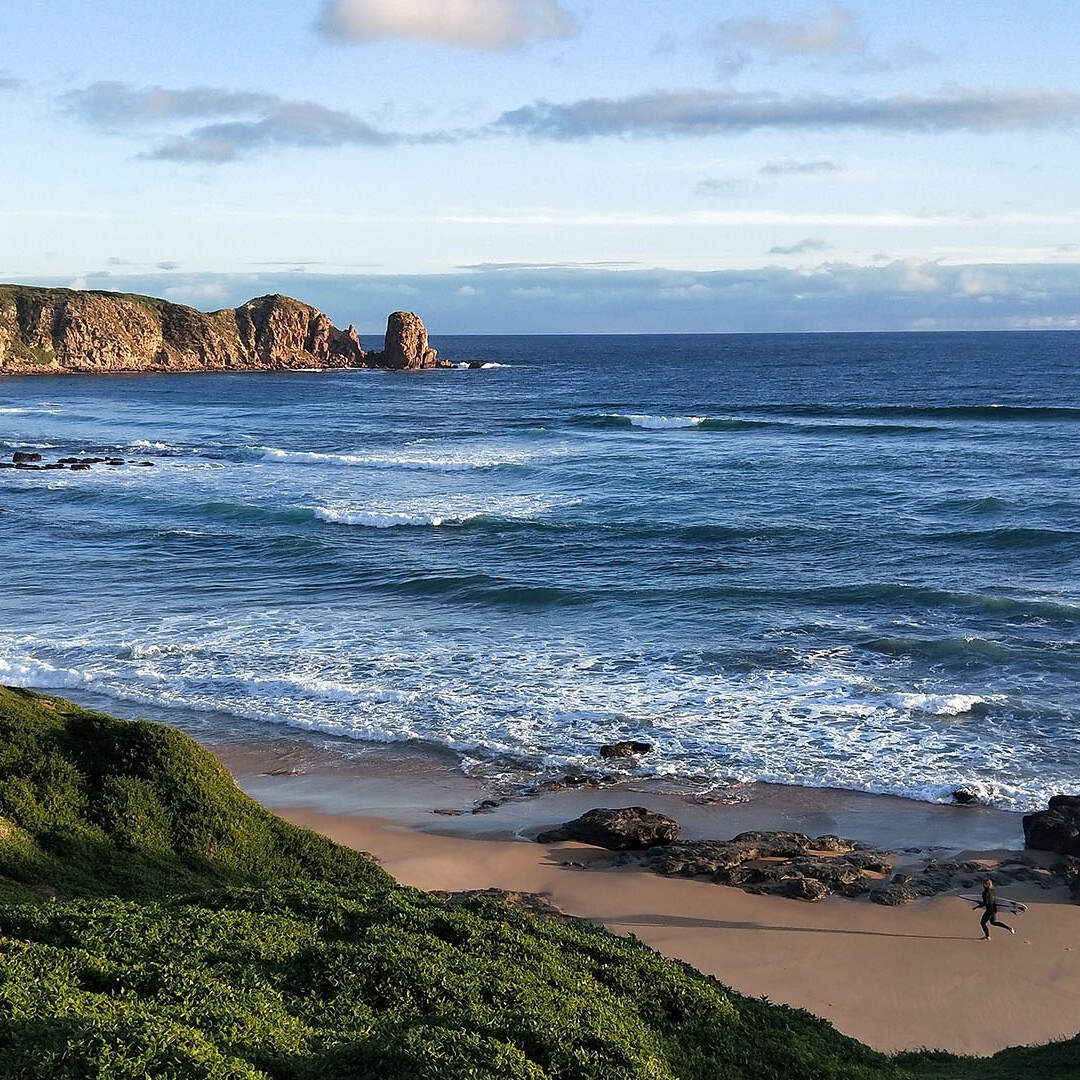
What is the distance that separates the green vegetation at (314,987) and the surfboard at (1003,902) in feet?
15.4

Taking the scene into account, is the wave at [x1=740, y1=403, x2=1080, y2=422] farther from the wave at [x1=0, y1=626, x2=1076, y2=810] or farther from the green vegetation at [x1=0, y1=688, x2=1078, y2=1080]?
the green vegetation at [x1=0, y1=688, x2=1078, y2=1080]

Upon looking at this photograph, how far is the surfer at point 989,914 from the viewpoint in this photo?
15938 mm

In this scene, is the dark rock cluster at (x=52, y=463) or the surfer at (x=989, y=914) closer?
the surfer at (x=989, y=914)

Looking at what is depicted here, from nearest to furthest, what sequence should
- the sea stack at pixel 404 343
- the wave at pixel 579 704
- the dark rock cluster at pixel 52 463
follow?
the wave at pixel 579 704 → the dark rock cluster at pixel 52 463 → the sea stack at pixel 404 343

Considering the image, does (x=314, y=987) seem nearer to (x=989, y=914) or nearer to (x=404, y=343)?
(x=989, y=914)

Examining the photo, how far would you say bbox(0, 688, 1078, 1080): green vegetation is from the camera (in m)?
8.13

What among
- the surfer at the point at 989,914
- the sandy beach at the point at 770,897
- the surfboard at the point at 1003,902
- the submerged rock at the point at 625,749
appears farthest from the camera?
the submerged rock at the point at 625,749

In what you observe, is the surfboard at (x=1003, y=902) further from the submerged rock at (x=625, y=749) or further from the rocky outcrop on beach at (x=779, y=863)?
the submerged rock at (x=625, y=749)

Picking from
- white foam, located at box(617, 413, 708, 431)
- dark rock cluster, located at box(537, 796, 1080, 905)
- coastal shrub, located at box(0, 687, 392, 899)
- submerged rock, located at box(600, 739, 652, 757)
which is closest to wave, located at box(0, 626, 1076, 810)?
submerged rock, located at box(600, 739, 652, 757)

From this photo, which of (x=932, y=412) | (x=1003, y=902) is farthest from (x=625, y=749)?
(x=932, y=412)

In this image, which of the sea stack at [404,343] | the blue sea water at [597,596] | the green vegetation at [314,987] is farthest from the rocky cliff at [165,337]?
the green vegetation at [314,987]

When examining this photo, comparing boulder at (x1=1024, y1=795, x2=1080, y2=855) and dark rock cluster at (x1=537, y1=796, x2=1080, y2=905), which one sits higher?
boulder at (x1=1024, y1=795, x2=1080, y2=855)

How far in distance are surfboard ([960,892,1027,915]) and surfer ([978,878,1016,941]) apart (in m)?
0.34

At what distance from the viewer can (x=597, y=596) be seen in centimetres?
3447
